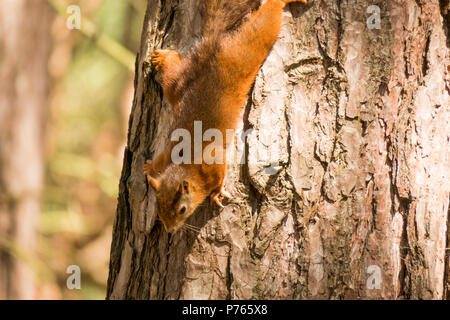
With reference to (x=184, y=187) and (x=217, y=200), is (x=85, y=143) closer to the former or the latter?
(x=184, y=187)

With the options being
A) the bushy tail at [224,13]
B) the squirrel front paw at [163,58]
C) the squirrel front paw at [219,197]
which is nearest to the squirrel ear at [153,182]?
the squirrel front paw at [219,197]

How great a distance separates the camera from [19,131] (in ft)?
15.7

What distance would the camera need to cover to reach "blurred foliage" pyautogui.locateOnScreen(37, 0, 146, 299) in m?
6.38

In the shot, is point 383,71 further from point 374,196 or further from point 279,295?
point 279,295

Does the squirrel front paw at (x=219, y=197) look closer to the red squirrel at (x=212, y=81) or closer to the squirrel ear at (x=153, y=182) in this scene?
the red squirrel at (x=212, y=81)

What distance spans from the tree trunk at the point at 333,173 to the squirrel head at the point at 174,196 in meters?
0.11

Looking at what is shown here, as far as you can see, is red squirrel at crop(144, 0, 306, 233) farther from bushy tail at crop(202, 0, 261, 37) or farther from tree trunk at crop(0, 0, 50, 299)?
tree trunk at crop(0, 0, 50, 299)

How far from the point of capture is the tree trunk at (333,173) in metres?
1.97

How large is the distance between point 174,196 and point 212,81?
65cm

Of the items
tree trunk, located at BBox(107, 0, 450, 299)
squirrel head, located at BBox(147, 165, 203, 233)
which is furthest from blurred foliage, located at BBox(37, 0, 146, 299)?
tree trunk, located at BBox(107, 0, 450, 299)

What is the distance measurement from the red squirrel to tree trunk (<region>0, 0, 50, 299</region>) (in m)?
2.95

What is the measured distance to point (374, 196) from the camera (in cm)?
202
